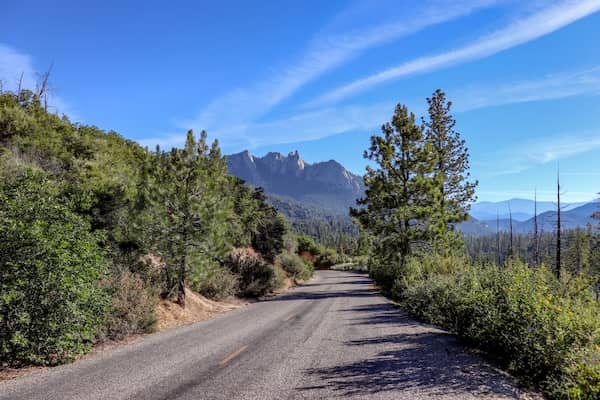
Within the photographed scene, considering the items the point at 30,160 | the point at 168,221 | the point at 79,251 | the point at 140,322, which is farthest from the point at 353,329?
the point at 30,160

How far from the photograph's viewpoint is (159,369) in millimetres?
7684

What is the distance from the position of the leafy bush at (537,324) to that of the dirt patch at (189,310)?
9.63 metres

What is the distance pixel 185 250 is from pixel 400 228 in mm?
14194

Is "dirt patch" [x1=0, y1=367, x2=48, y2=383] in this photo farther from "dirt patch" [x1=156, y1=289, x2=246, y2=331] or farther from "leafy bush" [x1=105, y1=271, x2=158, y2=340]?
"dirt patch" [x1=156, y1=289, x2=246, y2=331]

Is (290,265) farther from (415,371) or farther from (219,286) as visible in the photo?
(415,371)

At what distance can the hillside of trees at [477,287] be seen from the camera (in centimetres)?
600

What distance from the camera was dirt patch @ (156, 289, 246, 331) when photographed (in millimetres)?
14703

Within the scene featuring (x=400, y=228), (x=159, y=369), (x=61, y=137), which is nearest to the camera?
(x=159, y=369)

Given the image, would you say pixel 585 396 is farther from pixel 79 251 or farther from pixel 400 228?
pixel 400 228

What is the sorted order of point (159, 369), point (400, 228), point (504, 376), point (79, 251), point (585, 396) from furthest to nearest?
point (400, 228) → point (79, 251) → point (159, 369) → point (504, 376) → point (585, 396)

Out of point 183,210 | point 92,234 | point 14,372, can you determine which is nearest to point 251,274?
point 183,210

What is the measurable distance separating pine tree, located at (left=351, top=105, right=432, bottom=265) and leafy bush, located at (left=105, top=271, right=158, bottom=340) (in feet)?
54.3

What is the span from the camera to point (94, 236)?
1015cm

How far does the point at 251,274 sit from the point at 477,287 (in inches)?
777
